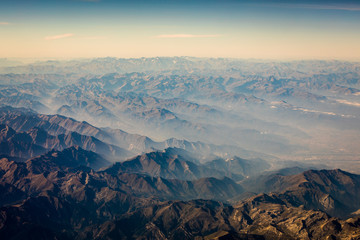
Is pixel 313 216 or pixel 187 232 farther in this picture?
pixel 187 232

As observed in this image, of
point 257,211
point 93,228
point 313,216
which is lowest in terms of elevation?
point 93,228

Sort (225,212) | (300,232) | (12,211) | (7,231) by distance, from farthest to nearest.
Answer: (225,212) < (12,211) < (7,231) < (300,232)

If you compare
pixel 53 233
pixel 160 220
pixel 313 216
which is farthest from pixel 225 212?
pixel 53 233

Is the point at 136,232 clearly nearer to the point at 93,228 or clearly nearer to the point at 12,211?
the point at 93,228

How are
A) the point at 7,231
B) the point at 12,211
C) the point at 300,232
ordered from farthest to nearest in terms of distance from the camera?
the point at 12,211
the point at 7,231
the point at 300,232

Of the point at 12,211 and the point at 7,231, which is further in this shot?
the point at 12,211

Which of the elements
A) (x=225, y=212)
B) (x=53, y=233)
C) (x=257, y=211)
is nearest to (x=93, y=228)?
(x=53, y=233)

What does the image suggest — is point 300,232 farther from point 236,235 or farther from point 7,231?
point 7,231

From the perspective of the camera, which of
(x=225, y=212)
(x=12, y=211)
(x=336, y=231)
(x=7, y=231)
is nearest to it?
(x=336, y=231)

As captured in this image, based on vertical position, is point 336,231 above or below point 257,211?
above
